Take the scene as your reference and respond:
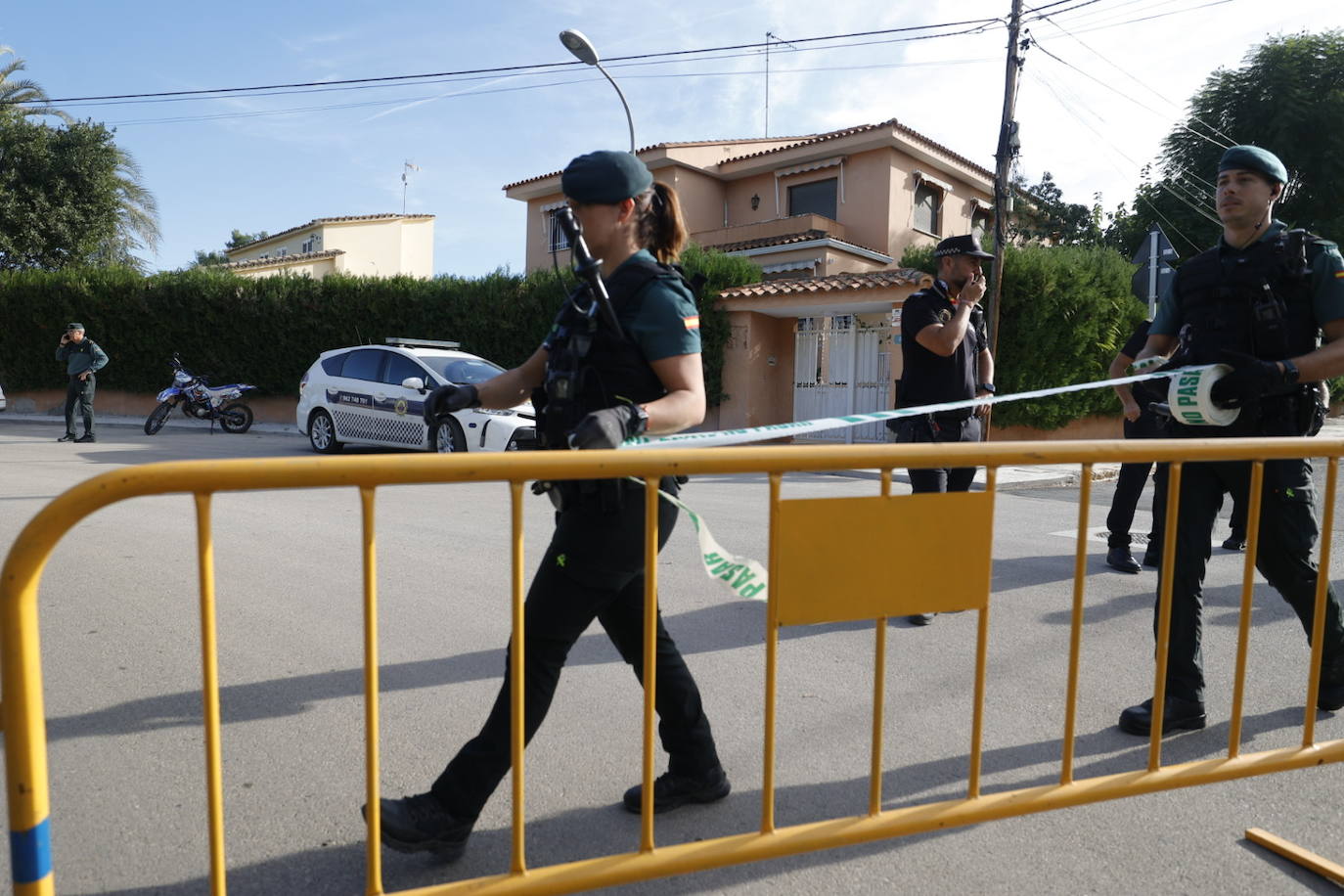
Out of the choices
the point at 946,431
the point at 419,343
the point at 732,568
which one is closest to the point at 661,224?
the point at 732,568

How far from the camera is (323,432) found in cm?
1339

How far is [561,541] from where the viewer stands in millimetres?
2234

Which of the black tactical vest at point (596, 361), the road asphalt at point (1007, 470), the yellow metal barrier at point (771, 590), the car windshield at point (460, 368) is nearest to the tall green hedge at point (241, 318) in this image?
the road asphalt at point (1007, 470)

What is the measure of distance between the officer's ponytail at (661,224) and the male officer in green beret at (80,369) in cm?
1357

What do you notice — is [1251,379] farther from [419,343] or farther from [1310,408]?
[419,343]

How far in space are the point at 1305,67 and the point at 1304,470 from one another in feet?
100

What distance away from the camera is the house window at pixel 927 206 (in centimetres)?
2522

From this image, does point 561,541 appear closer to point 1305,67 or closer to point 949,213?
point 949,213

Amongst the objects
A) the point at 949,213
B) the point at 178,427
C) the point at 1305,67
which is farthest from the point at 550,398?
the point at 1305,67

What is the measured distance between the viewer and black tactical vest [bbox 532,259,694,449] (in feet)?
7.22

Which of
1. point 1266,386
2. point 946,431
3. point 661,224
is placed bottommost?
point 946,431

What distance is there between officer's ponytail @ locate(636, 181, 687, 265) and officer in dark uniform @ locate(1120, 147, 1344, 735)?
1.89 m

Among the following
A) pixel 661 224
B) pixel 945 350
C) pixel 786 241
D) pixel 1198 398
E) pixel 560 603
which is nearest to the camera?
pixel 560 603

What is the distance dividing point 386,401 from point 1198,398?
424 inches
